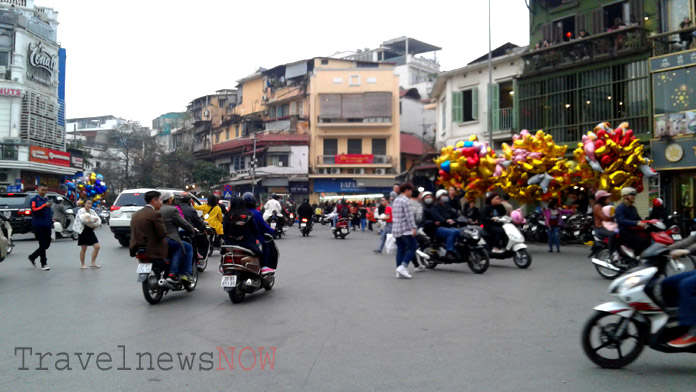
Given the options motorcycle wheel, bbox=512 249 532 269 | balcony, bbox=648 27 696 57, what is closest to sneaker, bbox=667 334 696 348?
motorcycle wheel, bbox=512 249 532 269

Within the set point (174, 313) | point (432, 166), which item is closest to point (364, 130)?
point (432, 166)

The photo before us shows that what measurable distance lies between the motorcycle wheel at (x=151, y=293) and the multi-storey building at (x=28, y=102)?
36.4 meters

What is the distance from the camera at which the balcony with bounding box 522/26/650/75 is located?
2198cm

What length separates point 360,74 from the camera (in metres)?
52.6

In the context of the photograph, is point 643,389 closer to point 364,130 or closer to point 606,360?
point 606,360

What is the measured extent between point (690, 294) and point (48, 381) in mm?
5449

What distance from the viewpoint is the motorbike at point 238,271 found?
874 centimetres

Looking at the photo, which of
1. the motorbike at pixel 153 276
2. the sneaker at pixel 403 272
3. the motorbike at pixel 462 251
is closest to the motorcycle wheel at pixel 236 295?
the motorbike at pixel 153 276

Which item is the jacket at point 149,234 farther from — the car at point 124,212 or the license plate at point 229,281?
the car at point 124,212

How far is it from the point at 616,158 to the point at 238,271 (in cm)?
1214

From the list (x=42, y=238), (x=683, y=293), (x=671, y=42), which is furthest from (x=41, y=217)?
(x=671, y=42)

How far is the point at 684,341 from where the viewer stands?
495 centimetres

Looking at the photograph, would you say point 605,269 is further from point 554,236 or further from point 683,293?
point 683,293

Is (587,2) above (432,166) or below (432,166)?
above
